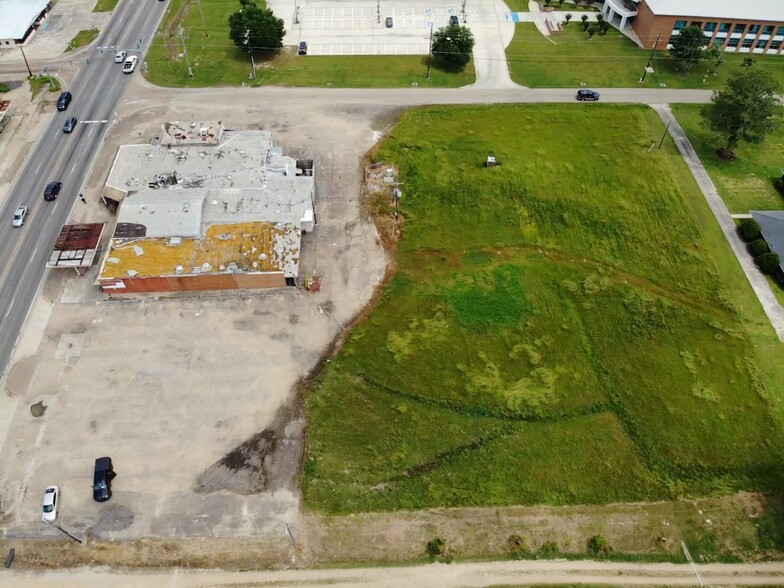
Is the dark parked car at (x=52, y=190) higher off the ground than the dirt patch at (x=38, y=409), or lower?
higher

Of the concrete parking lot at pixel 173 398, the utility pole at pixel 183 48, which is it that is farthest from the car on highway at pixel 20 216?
the utility pole at pixel 183 48

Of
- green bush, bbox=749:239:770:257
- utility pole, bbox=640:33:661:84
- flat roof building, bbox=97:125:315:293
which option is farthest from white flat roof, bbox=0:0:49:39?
green bush, bbox=749:239:770:257

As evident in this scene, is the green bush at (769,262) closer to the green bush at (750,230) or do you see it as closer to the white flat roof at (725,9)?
the green bush at (750,230)

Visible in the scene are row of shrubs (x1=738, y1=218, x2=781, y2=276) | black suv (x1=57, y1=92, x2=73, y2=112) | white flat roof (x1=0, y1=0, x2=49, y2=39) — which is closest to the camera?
row of shrubs (x1=738, y1=218, x2=781, y2=276)

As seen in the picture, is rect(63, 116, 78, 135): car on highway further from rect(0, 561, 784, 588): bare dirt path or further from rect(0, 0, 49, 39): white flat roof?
rect(0, 561, 784, 588): bare dirt path

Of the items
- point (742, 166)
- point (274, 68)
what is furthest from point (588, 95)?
point (274, 68)

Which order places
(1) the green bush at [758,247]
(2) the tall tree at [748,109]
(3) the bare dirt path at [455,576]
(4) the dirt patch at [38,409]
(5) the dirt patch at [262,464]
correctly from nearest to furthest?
(3) the bare dirt path at [455,576] → (5) the dirt patch at [262,464] → (4) the dirt patch at [38,409] → (1) the green bush at [758,247] → (2) the tall tree at [748,109]
